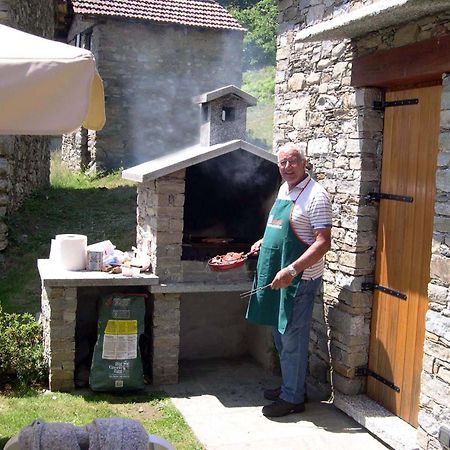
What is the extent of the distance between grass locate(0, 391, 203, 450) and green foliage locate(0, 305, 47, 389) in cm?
28

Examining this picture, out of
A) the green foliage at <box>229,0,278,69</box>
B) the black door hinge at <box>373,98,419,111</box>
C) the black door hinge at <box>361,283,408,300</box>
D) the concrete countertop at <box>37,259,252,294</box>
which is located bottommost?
the concrete countertop at <box>37,259,252,294</box>

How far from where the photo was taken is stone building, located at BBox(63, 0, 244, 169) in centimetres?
1548

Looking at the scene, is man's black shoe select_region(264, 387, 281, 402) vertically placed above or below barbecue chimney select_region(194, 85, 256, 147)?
below

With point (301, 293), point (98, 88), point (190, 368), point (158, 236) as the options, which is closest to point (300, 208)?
point (301, 293)

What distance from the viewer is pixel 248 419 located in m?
5.30

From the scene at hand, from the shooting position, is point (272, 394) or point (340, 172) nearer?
point (340, 172)

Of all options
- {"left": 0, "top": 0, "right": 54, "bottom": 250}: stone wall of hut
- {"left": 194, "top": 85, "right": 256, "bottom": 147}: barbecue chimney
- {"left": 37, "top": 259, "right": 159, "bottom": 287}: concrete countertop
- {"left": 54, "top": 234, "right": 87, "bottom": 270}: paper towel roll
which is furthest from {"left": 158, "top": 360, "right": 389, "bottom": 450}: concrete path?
{"left": 0, "top": 0, "right": 54, "bottom": 250}: stone wall of hut

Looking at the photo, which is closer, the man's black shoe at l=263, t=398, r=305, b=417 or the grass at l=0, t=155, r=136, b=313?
the man's black shoe at l=263, t=398, r=305, b=417

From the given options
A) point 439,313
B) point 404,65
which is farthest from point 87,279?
point 404,65

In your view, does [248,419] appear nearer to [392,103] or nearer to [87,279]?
[87,279]

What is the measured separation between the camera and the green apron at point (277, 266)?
16.9 ft

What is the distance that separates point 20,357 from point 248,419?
2.18 metres

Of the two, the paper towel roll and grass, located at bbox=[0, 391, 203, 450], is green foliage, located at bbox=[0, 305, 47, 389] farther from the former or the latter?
the paper towel roll

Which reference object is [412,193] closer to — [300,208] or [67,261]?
[300,208]
